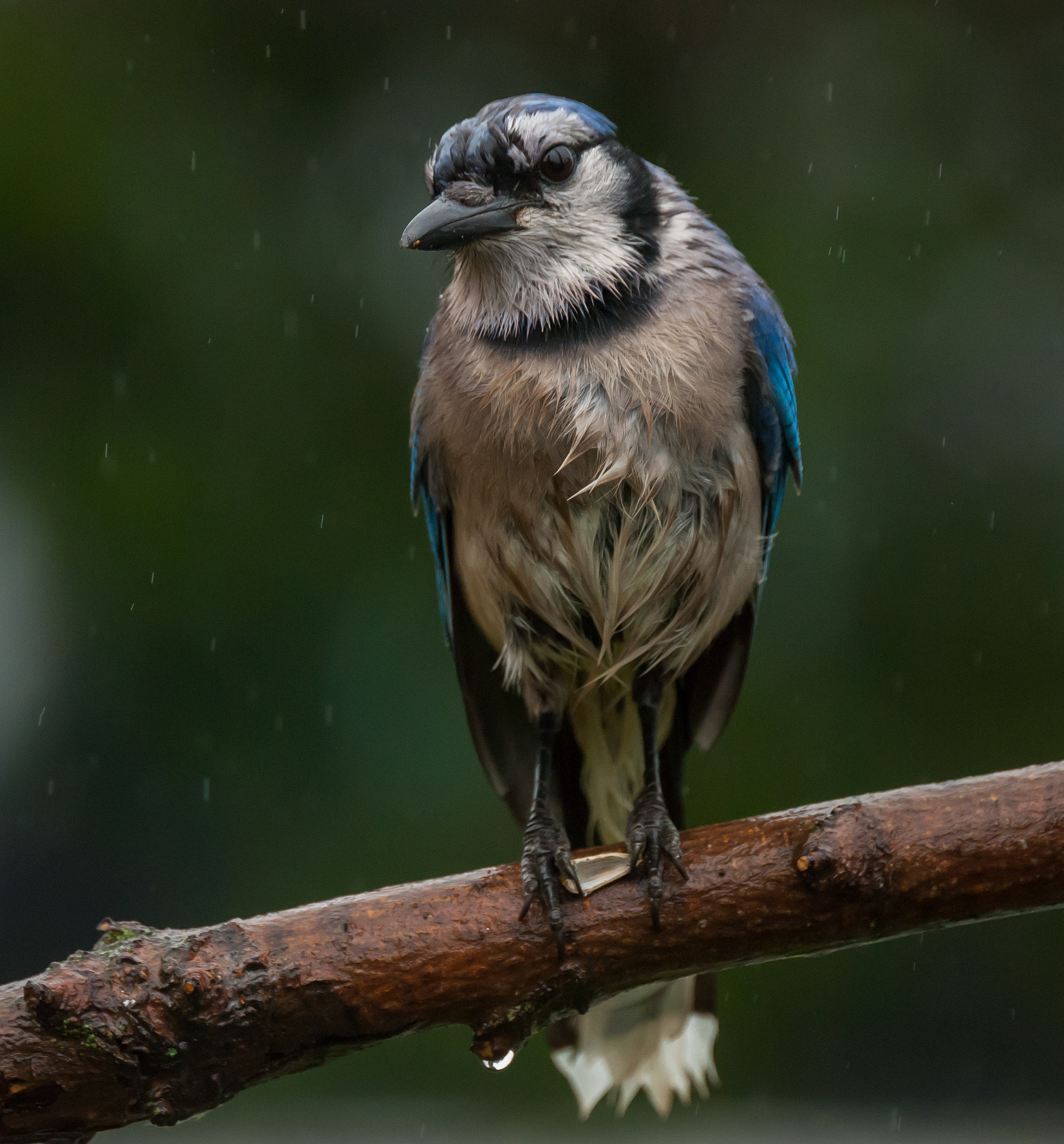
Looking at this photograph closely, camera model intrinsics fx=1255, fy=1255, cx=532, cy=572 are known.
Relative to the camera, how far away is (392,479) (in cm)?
406

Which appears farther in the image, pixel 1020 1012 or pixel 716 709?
pixel 1020 1012

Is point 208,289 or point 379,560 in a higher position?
point 208,289

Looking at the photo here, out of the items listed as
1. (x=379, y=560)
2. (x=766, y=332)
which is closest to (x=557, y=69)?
(x=379, y=560)

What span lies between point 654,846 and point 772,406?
0.98 metres

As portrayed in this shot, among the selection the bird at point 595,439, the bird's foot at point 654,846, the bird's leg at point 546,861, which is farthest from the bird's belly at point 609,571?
the bird's foot at point 654,846

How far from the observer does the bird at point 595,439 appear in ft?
7.43

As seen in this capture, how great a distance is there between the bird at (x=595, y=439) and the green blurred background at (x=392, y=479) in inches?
51.2

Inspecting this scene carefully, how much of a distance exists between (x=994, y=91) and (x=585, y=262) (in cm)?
268

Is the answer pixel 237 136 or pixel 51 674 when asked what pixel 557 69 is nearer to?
pixel 237 136

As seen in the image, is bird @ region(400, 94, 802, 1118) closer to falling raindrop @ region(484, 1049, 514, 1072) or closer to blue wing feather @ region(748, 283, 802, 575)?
blue wing feather @ region(748, 283, 802, 575)

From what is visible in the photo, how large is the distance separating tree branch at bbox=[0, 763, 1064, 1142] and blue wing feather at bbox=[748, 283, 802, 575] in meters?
0.86

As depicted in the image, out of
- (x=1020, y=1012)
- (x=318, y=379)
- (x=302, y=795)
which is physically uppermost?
(x=318, y=379)

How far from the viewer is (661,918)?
1943 millimetres

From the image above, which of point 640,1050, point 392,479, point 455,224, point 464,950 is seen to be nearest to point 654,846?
point 464,950
